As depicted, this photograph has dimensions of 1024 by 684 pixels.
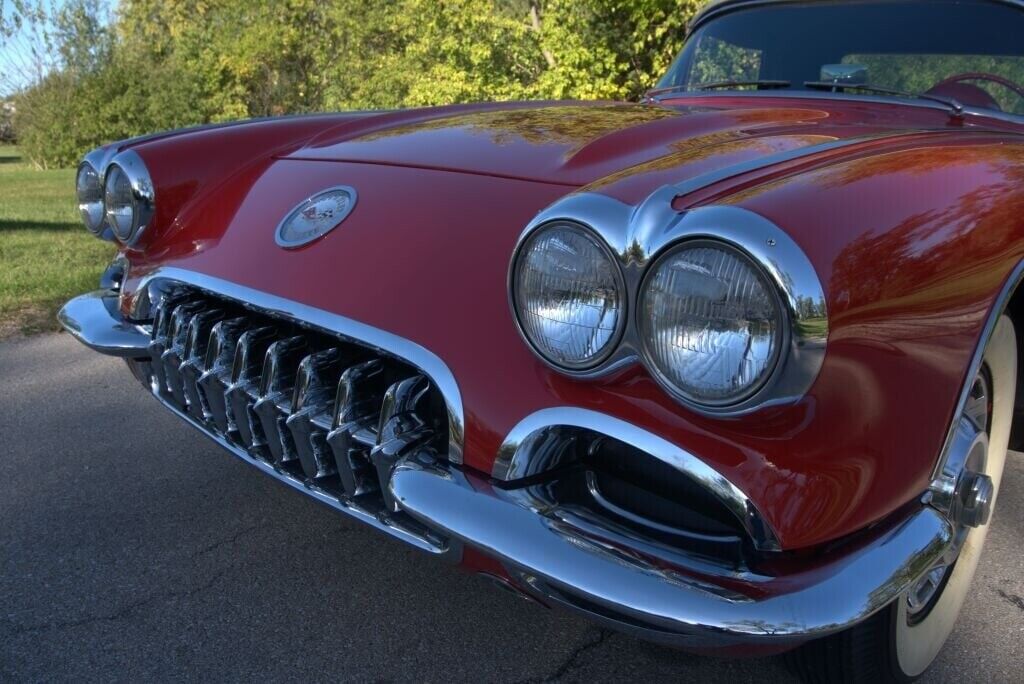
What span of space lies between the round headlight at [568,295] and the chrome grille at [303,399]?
29 centimetres

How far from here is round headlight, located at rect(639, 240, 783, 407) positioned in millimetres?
1271

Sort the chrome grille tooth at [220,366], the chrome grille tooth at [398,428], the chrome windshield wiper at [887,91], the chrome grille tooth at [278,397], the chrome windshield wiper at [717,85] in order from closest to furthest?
the chrome grille tooth at [398,428] < the chrome grille tooth at [278,397] < the chrome grille tooth at [220,366] < the chrome windshield wiper at [887,91] < the chrome windshield wiper at [717,85]

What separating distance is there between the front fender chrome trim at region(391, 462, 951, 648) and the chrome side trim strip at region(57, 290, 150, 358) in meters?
1.10

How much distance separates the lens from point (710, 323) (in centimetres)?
131

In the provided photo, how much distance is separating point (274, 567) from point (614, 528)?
1182 millimetres

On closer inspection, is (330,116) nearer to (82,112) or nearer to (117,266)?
(117,266)

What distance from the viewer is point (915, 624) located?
182cm

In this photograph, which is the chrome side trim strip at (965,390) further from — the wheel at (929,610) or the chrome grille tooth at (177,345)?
the chrome grille tooth at (177,345)

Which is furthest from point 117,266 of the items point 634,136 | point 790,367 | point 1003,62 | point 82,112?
point 82,112

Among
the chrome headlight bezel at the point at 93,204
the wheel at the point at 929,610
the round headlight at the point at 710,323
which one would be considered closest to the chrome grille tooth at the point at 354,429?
the round headlight at the point at 710,323

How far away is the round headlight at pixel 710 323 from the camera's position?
1.27 metres

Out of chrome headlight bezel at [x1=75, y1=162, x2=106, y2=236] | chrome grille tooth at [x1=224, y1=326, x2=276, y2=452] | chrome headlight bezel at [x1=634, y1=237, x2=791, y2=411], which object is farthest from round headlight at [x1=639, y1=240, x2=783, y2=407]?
chrome headlight bezel at [x1=75, y1=162, x2=106, y2=236]

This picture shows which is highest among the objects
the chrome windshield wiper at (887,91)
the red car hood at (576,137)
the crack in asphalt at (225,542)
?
the chrome windshield wiper at (887,91)

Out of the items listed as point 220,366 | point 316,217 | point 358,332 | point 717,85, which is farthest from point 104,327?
point 717,85
